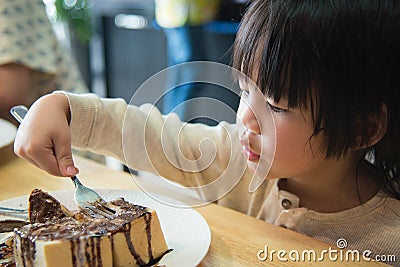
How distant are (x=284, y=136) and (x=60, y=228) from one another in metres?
0.37

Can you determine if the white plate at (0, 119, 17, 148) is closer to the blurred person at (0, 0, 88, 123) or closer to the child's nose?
the blurred person at (0, 0, 88, 123)

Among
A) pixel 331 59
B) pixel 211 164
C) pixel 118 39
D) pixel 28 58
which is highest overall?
pixel 331 59

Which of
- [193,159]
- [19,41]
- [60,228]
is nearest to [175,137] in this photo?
[193,159]

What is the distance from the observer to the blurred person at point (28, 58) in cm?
125

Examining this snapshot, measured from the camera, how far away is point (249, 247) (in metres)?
0.67

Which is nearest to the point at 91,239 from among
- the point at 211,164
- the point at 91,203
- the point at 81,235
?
the point at 81,235

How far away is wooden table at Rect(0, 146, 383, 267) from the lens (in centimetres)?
64

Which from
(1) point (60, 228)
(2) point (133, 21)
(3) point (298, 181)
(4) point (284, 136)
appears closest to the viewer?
(1) point (60, 228)

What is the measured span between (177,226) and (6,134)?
1.58 feet

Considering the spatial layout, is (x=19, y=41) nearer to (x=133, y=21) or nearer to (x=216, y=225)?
(x=216, y=225)

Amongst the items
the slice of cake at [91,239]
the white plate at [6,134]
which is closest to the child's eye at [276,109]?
the slice of cake at [91,239]

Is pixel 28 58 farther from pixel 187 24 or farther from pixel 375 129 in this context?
pixel 187 24

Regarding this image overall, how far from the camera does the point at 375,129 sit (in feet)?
2.59

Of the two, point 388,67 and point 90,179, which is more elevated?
point 388,67
